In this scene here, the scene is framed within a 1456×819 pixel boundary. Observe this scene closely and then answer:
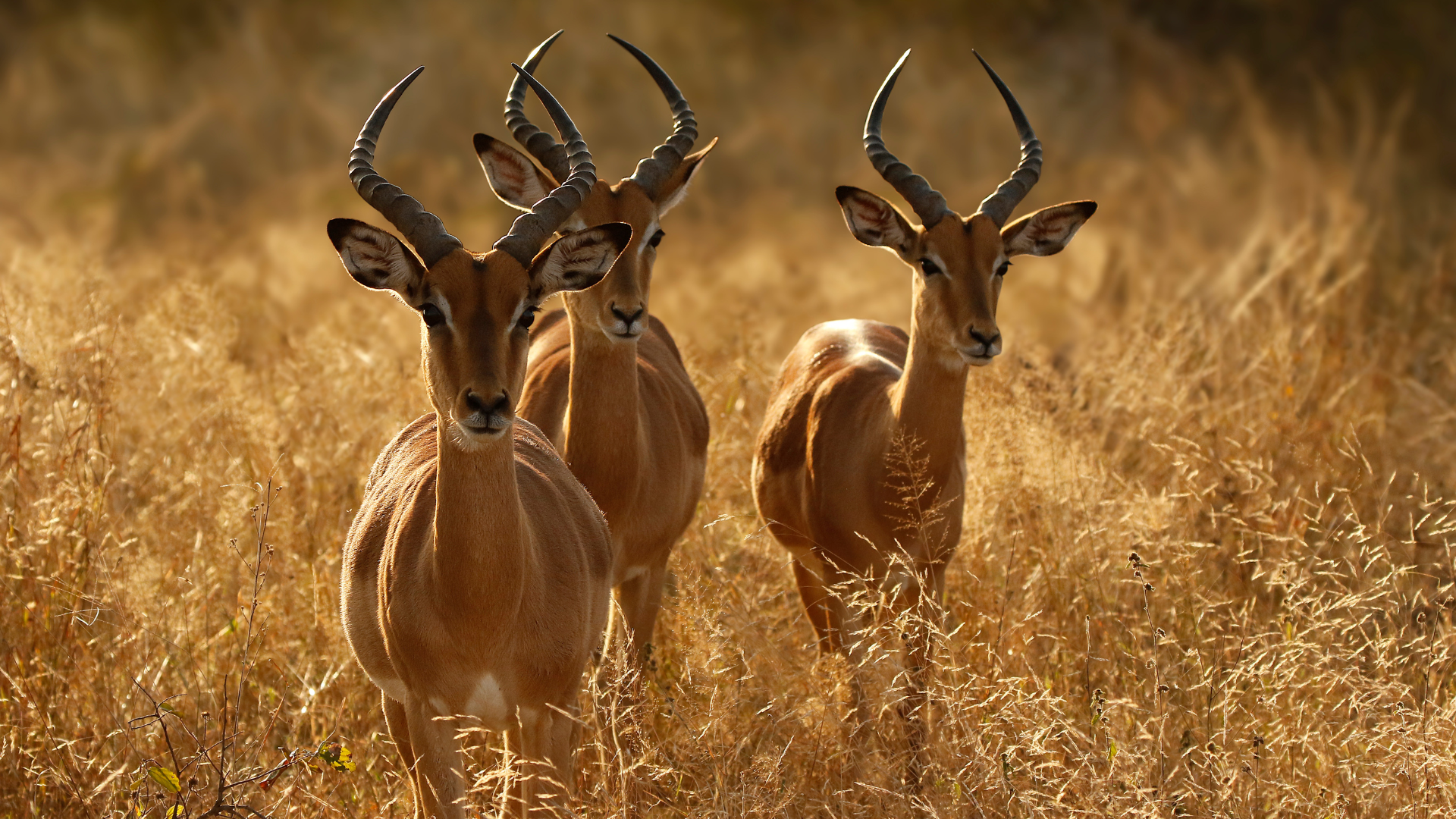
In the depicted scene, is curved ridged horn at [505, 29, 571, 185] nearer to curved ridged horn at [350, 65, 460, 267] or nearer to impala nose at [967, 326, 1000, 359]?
curved ridged horn at [350, 65, 460, 267]

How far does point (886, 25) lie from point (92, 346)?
1844 cm

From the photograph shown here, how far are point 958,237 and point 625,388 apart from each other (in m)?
1.62

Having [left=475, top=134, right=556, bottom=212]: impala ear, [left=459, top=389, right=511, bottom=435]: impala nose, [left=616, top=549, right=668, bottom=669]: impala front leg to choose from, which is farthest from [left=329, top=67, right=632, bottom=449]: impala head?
[left=616, top=549, right=668, bottom=669]: impala front leg

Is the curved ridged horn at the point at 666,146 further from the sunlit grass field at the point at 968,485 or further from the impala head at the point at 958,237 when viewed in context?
the sunlit grass field at the point at 968,485

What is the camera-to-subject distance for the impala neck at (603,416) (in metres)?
6.19

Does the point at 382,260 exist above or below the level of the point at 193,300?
below

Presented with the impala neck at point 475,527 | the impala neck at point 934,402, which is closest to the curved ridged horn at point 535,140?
the impala neck at point 934,402

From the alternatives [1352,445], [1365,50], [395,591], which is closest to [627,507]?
[395,591]

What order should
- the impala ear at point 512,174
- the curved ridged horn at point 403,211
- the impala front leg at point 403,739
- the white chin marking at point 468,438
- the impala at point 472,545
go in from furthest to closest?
the impala ear at point 512,174, the impala front leg at point 403,739, the curved ridged horn at point 403,211, the impala at point 472,545, the white chin marking at point 468,438

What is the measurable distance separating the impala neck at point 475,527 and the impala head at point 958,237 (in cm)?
233

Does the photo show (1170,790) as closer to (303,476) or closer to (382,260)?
(382,260)

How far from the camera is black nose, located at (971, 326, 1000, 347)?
582cm

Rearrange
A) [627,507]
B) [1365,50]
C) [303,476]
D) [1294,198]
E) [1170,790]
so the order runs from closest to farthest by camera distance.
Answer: [1170,790], [627,507], [303,476], [1294,198], [1365,50]

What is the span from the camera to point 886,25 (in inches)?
920
